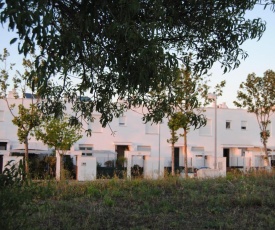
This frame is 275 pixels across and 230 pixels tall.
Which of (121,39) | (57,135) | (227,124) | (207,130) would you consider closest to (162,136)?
(207,130)

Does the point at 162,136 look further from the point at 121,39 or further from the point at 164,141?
the point at 121,39

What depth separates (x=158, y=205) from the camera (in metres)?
10.4

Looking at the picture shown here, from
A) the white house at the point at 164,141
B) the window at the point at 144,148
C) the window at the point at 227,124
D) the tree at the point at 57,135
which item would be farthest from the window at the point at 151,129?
the tree at the point at 57,135

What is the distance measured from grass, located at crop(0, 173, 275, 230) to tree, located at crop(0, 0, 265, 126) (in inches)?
61.7

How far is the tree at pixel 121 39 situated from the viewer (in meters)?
5.00

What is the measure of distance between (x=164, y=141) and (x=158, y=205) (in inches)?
1398

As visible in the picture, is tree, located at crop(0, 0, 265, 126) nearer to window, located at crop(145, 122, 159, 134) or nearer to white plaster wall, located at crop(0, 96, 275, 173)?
white plaster wall, located at crop(0, 96, 275, 173)

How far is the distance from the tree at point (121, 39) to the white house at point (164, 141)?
30153mm

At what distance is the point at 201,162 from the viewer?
4556 centimetres

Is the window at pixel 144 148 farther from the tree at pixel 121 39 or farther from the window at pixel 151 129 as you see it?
the tree at pixel 121 39

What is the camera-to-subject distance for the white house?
4103cm

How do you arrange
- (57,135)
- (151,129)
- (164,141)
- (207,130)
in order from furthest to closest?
(207,130) < (164,141) < (151,129) < (57,135)

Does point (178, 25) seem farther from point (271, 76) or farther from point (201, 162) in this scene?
point (201, 162)

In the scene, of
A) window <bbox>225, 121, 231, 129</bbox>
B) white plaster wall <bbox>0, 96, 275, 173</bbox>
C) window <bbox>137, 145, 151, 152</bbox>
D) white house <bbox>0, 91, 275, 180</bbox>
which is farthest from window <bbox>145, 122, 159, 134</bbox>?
window <bbox>225, 121, 231, 129</bbox>
